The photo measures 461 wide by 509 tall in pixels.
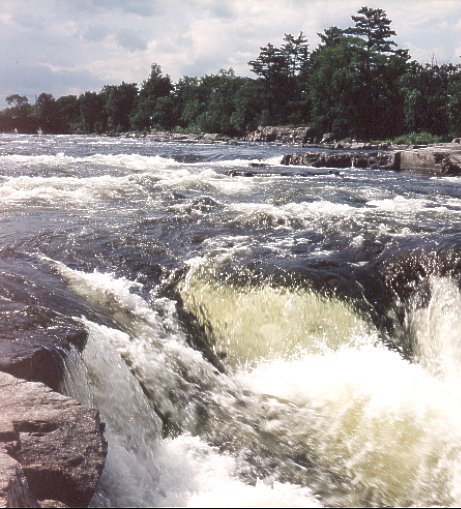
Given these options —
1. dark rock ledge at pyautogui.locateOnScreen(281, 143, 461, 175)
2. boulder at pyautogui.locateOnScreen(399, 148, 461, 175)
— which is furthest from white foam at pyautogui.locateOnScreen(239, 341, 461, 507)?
dark rock ledge at pyautogui.locateOnScreen(281, 143, 461, 175)

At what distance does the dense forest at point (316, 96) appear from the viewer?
4838 cm

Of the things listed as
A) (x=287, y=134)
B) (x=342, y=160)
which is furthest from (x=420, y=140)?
(x=342, y=160)

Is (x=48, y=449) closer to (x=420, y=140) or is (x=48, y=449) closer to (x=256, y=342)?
(x=256, y=342)

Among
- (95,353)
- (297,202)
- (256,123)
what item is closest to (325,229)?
(297,202)

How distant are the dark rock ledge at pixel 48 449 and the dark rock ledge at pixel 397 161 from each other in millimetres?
20768

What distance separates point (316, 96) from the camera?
54.6 meters

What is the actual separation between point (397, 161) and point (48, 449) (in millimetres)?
22625

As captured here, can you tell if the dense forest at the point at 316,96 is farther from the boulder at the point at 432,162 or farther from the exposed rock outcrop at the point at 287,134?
the boulder at the point at 432,162

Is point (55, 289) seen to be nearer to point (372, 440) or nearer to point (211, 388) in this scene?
point (211, 388)

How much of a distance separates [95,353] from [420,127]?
48369 millimetres

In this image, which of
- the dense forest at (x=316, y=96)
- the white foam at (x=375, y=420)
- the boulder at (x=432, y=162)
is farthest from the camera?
the dense forest at (x=316, y=96)

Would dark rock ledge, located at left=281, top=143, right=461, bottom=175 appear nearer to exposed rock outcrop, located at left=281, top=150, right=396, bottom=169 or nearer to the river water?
exposed rock outcrop, located at left=281, top=150, right=396, bottom=169

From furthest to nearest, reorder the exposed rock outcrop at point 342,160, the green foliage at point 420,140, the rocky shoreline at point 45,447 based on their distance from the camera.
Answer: the green foliage at point 420,140, the exposed rock outcrop at point 342,160, the rocky shoreline at point 45,447

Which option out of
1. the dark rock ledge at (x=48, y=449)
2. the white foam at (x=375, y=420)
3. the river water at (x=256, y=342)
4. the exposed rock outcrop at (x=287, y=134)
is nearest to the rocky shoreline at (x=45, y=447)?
the dark rock ledge at (x=48, y=449)
